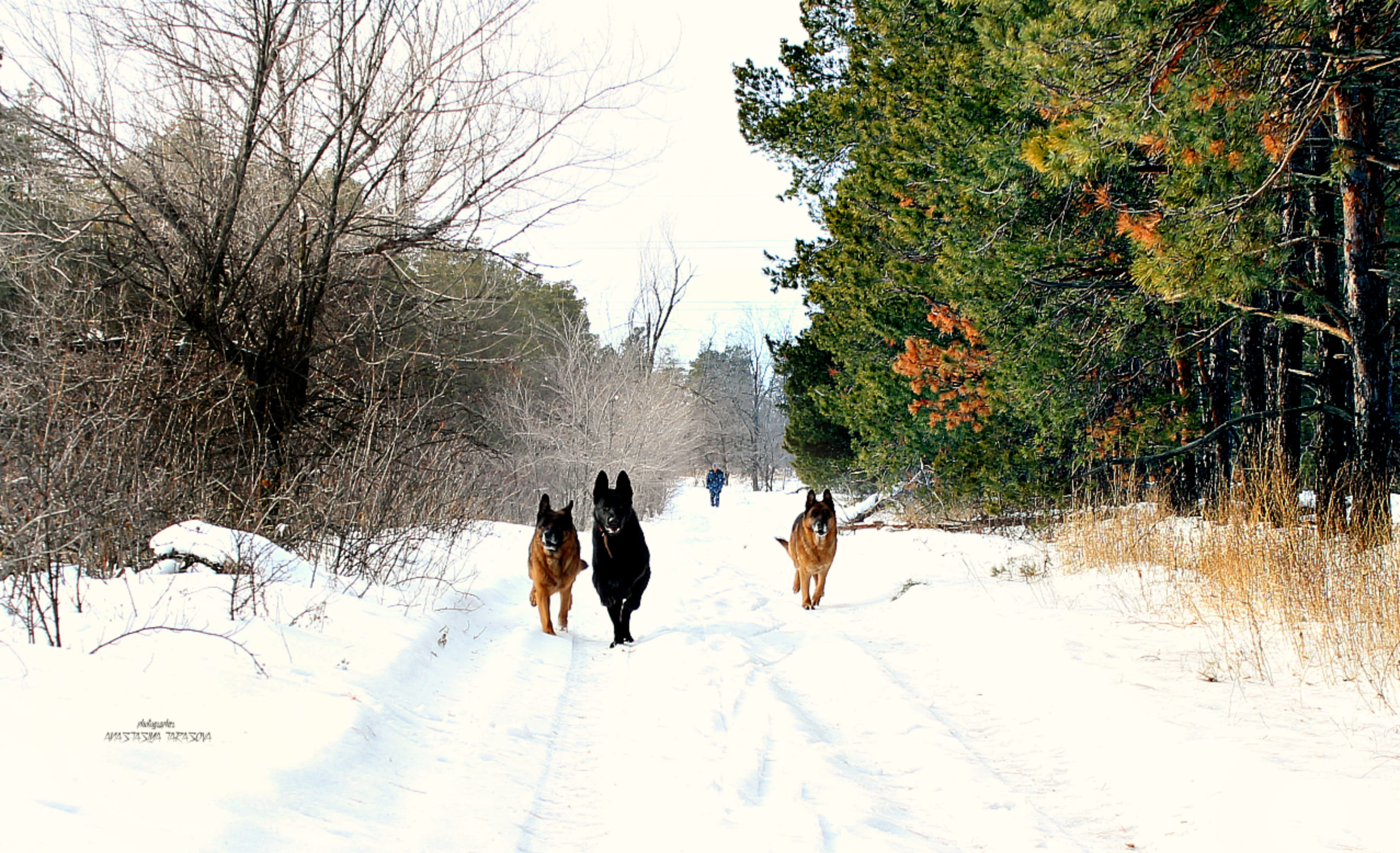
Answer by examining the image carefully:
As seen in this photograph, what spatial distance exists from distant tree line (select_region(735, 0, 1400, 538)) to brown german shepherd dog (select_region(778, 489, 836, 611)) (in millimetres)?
4063

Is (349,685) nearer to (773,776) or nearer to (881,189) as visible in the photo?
(773,776)

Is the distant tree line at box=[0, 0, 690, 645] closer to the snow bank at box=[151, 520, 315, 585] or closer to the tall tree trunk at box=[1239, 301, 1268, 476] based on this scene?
the snow bank at box=[151, 520, 315, 585]

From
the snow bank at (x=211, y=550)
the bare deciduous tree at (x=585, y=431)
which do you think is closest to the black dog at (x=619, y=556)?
the snow bank at (x=211, y=550)

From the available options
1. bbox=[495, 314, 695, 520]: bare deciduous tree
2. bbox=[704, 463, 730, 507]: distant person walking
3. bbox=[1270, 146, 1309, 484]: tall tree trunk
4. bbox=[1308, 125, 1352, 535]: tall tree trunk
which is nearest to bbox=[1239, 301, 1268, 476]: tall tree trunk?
bbox=[1270, 146, 1309, 484]: tall tree trunk

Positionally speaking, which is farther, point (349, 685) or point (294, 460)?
point (294, 460)

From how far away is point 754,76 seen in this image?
2017 centimetres

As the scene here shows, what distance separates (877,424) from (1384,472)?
467 inches

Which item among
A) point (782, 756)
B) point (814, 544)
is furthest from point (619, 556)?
point (782, 756)

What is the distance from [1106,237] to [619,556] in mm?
8101

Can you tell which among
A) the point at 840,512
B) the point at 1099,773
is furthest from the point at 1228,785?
the point at 840,512

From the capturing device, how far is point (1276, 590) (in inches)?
251

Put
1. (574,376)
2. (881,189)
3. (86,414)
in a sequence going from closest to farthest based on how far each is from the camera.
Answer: (86,414), (881,189), (574,376)

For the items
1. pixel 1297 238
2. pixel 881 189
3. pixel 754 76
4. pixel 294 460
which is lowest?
pixel 294 460

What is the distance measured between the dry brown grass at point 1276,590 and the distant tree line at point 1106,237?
0.59 metres
